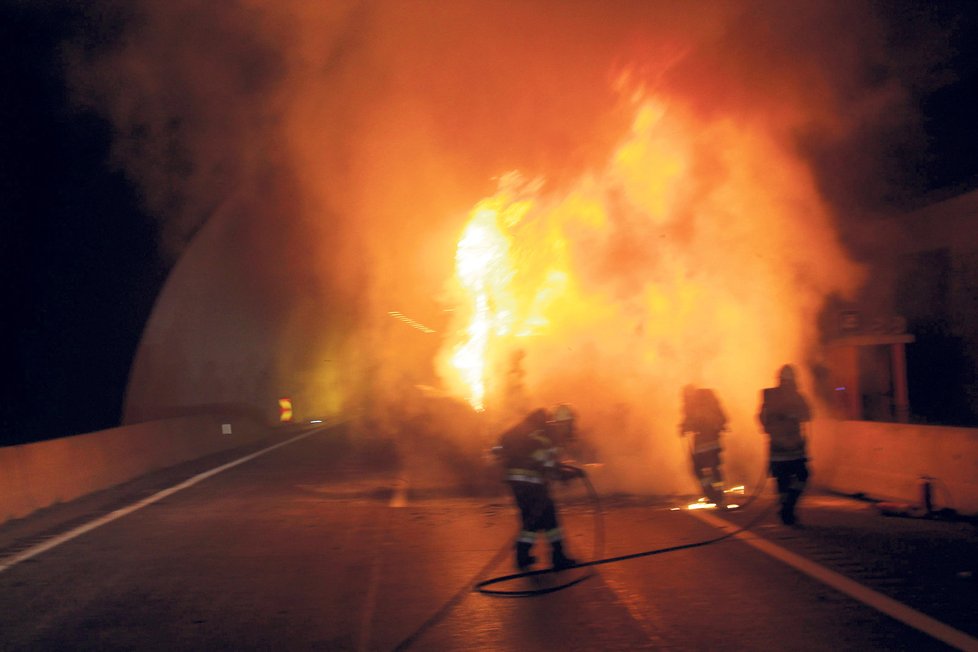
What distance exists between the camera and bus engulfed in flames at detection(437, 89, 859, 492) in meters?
17.2

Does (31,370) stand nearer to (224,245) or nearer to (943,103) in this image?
(224,245)

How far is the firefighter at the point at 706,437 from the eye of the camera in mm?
12703

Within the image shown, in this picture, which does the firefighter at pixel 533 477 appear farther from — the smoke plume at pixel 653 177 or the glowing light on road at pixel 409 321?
the glowing light on road at pixel 409 321

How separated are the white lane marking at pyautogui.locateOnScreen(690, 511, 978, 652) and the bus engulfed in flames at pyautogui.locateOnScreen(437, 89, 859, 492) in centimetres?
630

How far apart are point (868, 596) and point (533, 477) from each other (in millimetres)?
2711

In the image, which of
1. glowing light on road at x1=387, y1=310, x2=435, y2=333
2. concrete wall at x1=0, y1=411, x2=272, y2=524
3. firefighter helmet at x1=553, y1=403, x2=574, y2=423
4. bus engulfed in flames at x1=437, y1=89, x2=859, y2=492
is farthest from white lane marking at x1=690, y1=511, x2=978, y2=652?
glowing light on road at x1=387, y1=310, x2=435, y2=333

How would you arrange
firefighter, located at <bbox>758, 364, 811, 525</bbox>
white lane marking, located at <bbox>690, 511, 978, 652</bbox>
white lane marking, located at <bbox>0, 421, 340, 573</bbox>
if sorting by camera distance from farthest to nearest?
firefighter, located at <bbox>758, 364, 811, 525</bbox>
white lane marking, located at <bbox>0, 421, 340, 573</bbox>
white lane marking, located at <bbox>690, 511, 978, 652</bbox>

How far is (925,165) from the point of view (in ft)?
68.8

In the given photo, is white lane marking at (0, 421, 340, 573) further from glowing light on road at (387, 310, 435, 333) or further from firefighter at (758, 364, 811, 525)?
glowing light on road at (387, 310, 435, 333)

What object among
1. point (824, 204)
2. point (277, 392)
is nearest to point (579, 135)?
point (824, 204)

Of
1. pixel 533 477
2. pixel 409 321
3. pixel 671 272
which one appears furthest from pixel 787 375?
pixel 409 321

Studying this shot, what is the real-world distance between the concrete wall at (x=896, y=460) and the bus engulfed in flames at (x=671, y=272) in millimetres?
2475

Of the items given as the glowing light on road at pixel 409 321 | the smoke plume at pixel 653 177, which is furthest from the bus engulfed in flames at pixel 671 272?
the glowing light on road at pixel 409 321

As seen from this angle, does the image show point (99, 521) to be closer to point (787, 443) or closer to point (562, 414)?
point (562, 414)
